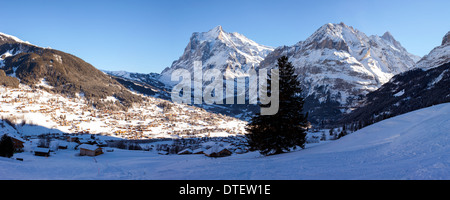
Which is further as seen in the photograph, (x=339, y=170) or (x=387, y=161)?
(x=387, y=161)

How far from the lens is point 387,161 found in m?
10.1

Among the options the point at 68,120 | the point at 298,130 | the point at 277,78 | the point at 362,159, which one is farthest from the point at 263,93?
the point at 68,120

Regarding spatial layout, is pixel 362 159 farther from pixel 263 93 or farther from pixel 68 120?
pixel 68 120

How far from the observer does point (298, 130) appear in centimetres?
2186
